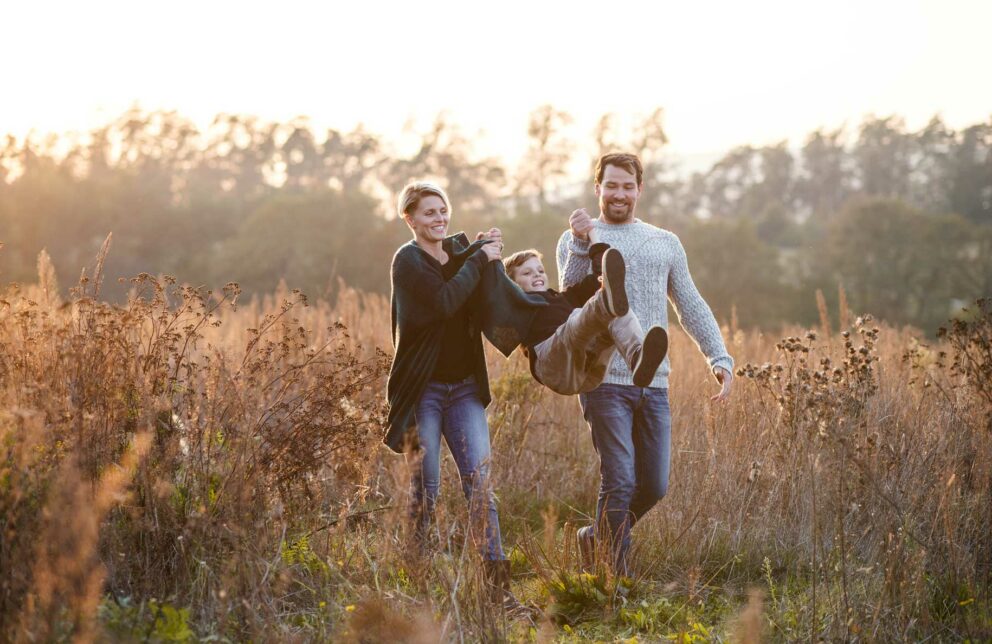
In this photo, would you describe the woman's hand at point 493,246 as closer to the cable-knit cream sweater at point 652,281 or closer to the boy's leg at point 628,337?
the cable-knit cream sweater at point 652,281

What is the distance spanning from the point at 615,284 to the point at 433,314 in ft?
2.68

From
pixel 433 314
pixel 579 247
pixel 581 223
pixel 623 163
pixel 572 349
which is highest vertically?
pixel 623 163

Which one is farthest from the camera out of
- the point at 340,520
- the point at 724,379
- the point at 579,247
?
the point at 579,247

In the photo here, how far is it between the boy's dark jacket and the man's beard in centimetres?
69

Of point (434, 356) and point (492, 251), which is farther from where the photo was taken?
point (492, 251)

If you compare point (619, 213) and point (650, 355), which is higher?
point (619, 213)

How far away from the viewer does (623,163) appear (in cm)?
481

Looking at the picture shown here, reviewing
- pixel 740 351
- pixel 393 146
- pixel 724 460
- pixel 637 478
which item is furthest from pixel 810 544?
pixel 393 146

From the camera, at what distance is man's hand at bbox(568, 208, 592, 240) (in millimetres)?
4598

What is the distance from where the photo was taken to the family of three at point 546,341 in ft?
13.9

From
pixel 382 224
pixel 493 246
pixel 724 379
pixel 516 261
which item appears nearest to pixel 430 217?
pixel 493 246

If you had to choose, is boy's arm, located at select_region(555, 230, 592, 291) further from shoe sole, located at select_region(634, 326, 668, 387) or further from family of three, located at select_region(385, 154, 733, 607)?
shoe sole, located at select_region(634, 326, 668, 387)

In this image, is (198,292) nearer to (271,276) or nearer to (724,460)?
(724,460)

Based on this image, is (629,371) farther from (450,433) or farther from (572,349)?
(450,433)
